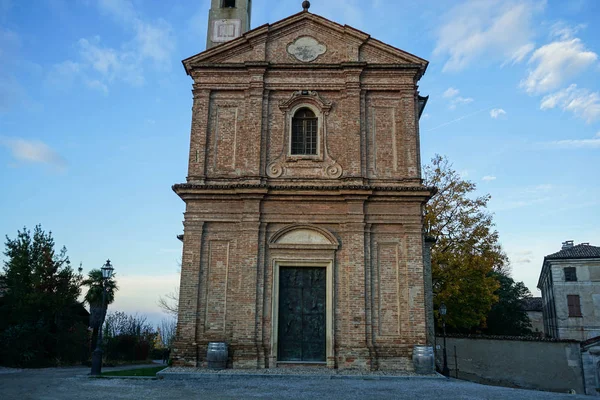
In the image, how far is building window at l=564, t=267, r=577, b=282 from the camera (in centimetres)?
3678

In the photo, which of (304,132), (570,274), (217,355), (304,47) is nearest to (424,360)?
(217,355)

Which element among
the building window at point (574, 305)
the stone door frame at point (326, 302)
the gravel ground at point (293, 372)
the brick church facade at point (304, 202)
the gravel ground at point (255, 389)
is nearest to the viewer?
the gravel ground at point (255, 389)

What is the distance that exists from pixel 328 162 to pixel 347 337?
5.29m

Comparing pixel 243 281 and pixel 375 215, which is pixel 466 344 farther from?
pixel 243 281

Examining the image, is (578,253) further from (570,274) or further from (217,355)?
(217,355)

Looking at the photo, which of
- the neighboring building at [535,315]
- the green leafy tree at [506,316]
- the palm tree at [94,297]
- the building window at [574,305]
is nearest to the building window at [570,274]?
the building window at [574,305]

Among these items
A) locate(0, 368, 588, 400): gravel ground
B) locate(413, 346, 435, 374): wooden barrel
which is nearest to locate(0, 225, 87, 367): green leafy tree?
locate(0, 368, 588, 400): gravel ground

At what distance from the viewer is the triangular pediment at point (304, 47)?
16062 millimetres

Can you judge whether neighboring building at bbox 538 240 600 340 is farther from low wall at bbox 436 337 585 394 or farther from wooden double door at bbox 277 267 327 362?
wooden double door at bbox 277 267 327 362

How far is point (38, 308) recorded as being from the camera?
62.8ft

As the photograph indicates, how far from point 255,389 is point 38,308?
42.2 ft

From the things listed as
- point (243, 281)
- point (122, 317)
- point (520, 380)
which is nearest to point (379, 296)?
point (243, 281)

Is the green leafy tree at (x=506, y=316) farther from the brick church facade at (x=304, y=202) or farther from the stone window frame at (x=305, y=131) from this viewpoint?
the stone window frame at (x=305, y=131)

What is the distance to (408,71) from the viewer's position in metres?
15.9
